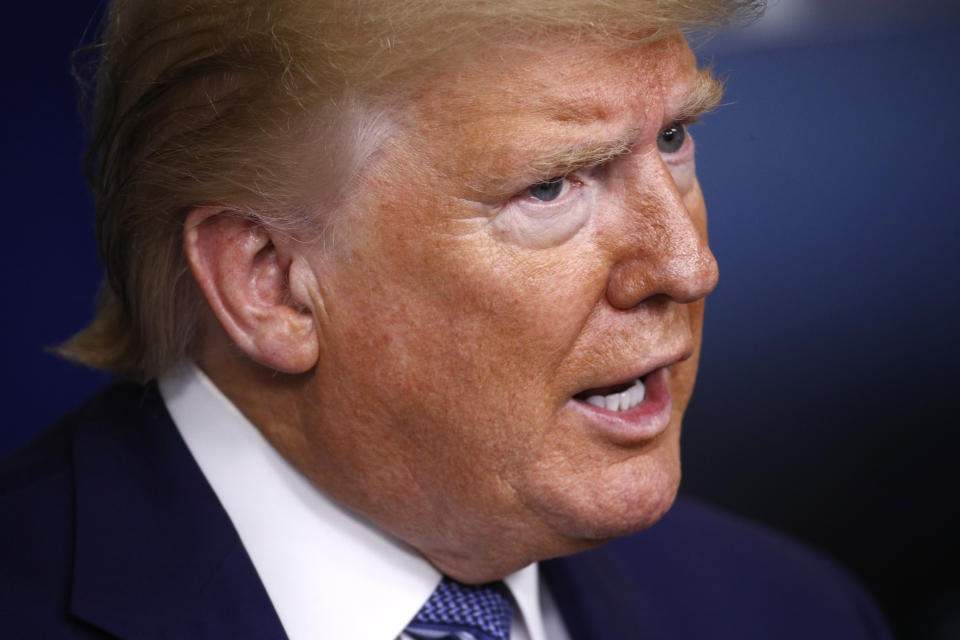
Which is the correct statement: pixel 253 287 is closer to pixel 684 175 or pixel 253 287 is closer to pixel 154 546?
pixel 154 546

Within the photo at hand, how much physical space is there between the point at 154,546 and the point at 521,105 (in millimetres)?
719

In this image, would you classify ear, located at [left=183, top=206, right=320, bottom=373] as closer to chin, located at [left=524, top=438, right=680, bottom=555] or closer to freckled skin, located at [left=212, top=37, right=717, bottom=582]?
freckled skin, located at [left=212, top=37, right=717, bottom=582]

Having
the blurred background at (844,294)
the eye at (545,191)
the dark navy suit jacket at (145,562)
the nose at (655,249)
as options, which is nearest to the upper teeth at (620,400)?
the nose at (655,249)

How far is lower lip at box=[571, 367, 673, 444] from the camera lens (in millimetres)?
1326

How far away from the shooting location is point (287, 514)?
1.43 meters

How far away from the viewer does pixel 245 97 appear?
1302 millimetres

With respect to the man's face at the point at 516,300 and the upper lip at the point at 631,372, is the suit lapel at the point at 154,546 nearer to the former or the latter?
the man's face at the point at 516,300

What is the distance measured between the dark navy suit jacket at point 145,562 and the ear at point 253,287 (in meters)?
0.22

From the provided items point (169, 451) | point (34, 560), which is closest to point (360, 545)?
point (169, 451)

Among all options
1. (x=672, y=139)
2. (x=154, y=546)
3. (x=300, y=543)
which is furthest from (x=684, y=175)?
(x=154, y=546)

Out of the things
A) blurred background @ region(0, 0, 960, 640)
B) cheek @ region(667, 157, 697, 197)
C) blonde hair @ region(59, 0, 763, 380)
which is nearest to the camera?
blonde hair @ region(59, 0, 763, 380)

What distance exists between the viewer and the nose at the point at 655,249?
1.29 meters

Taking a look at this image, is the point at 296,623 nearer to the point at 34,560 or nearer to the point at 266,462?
the point at 266,462

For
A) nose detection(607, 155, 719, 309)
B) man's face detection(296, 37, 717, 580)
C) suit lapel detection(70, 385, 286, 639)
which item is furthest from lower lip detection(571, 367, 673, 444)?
suit lapel detection(70, 385, 286, 639)
